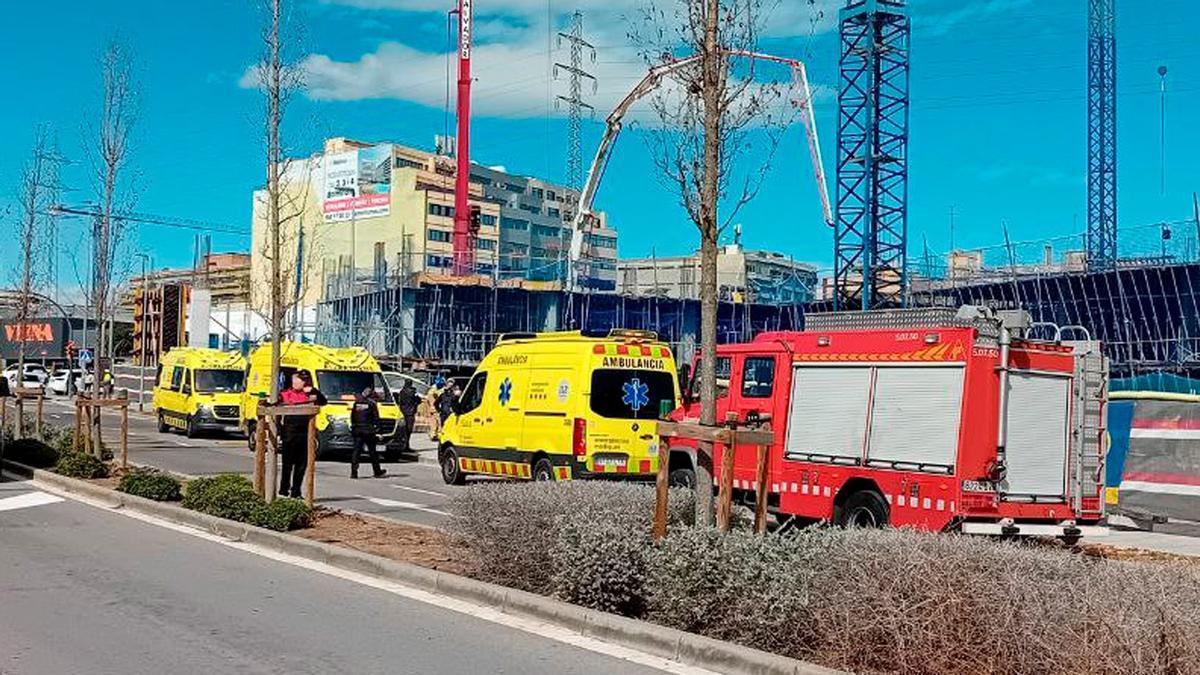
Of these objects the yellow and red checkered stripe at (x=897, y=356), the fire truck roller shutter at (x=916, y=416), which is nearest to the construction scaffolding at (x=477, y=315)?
the yellow and red checkered stripe at (x=897, y=356)

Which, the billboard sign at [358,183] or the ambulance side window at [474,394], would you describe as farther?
the billboard sign at [358,183]

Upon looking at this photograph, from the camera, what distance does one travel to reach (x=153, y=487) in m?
15.8

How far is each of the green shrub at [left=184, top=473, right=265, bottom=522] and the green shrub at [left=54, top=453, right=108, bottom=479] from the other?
4.05 m

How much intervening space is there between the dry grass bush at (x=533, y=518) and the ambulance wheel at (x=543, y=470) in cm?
738

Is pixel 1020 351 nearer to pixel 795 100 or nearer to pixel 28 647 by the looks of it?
pixel 795 100

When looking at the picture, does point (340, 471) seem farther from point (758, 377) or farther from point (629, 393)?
point (758, 377)

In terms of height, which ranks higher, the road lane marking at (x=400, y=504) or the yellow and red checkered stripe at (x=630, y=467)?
the yellow and red checkered stripe at (x=630, y=467)

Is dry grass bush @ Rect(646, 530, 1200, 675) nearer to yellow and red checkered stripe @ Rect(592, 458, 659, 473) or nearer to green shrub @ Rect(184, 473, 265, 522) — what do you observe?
green shrub @ Rect(184, 473, 265, 522)

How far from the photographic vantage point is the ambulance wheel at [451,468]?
21031 mm

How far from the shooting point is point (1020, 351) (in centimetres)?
1213

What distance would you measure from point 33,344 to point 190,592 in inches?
3073

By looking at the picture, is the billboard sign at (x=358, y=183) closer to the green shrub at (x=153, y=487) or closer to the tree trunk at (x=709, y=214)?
the green shrub at (x=153, y=487)

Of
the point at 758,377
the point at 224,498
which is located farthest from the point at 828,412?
the point at 224,498

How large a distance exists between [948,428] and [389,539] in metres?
5.74
